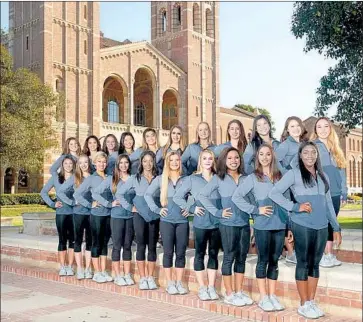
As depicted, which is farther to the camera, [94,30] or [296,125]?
[94,30]

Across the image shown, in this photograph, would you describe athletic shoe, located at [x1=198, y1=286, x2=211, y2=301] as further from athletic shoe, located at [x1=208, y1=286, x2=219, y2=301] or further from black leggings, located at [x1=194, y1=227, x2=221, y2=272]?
black leggings, located at [x1=194, y1=227, x2=221, y2=272]

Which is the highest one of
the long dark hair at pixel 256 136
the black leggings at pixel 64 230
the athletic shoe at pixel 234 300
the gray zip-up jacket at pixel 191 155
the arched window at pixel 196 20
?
the arched window at pixel 196 20

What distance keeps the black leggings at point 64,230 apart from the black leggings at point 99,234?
692 mm

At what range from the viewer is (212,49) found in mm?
54500

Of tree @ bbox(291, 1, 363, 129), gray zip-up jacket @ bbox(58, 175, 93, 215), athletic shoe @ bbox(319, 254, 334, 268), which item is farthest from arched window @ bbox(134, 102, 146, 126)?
athletic shoe @ bbox(319, 254, 334, 268)

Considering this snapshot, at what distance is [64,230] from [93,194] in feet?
3.91

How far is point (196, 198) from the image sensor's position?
6711 mm

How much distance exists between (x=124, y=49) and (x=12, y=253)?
118 ft

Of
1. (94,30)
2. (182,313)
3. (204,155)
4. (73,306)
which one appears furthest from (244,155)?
(94,30)

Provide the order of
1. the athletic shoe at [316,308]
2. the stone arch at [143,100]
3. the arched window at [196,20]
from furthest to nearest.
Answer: the arched window at [196,20]
the stone arch at [143,100]
the athletic shoe at [316,308]

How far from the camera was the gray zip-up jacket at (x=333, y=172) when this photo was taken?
6.60m

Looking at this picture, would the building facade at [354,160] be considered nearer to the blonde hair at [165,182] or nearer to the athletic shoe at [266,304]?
the blonde hair at [165,182]

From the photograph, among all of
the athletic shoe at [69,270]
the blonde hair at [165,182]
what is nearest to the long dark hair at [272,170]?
the blonde hair at [165,182]

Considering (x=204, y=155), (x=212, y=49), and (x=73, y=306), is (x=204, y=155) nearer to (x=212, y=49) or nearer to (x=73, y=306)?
(x=73, y=306)
